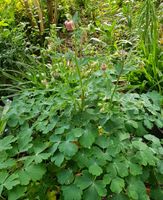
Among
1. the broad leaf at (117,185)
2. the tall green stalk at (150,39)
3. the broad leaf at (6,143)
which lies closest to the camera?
the broad leaf at (117,185)

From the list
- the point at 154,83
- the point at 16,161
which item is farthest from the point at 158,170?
the point at 154,83

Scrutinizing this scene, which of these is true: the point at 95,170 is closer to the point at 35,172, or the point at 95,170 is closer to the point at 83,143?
the point at 83,143

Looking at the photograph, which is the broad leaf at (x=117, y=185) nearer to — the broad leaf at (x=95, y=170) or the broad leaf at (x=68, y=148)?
the broad leaf at (x=95, y=170)

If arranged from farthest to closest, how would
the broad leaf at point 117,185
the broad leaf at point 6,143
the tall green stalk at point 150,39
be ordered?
the tall green stalk at point 150,39 < the broad leaf at point 6,143 < the broad leaf at point 117,185

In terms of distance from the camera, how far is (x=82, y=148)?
1668 mm

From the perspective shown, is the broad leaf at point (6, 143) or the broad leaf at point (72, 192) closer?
the broad leaf at point (72, 192)

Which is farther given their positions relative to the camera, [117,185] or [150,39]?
[150,39]

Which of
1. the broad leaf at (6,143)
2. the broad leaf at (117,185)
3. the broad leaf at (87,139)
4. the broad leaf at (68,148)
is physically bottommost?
the broad leaf at (117,185)

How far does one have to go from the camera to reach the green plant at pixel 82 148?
1.60 metres

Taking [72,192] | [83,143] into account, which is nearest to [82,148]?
[83,143]

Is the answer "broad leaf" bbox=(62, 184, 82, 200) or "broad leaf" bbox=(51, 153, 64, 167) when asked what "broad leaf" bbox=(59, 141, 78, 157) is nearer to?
"broad leaf" bbox=(51, 153, 64, 167)

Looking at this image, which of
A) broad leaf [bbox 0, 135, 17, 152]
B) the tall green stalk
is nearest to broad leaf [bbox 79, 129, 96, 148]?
broad leaf [bbox 0, 135, 17, 152]

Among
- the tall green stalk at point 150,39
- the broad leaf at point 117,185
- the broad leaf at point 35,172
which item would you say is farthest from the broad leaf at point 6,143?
the tall green stalk at point 150,39

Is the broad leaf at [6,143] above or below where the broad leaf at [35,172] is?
above
